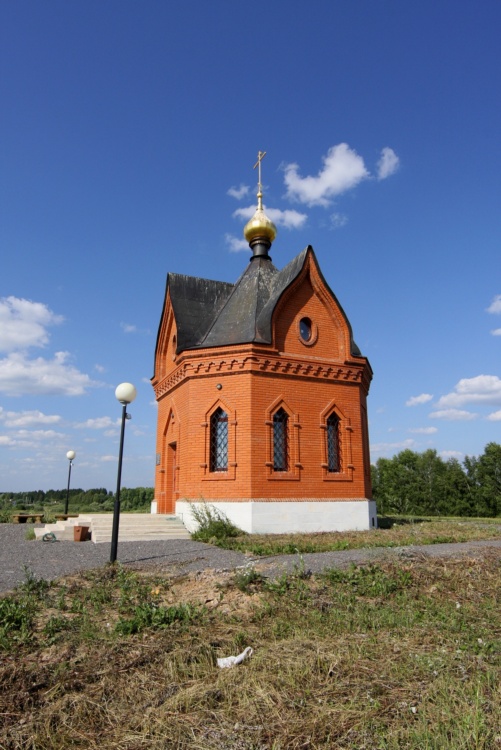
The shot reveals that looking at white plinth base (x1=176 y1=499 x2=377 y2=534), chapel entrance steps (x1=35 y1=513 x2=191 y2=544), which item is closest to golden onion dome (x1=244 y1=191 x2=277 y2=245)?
white plinth base (x1=176 y1=499 x2=377 y2=534)

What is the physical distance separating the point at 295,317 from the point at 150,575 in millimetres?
9799

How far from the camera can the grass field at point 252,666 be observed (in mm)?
3043

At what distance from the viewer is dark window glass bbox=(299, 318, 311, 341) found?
15555 mm

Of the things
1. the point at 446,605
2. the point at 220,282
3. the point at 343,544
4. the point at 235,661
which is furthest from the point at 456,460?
the point at 235,661

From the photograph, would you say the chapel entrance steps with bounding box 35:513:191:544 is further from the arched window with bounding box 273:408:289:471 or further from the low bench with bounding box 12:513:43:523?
the low bench with bounding box 12:513:43:523

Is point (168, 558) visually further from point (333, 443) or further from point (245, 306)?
point (245, 306)

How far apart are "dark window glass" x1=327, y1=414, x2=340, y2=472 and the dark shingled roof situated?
2377 millimetres

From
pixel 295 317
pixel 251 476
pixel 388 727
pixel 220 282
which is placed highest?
pixel 220 282

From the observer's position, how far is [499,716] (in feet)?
10.4

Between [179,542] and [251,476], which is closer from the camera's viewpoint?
[179,542]

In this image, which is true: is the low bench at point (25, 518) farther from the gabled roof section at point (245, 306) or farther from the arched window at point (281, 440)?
the arched window at point (281, 440)

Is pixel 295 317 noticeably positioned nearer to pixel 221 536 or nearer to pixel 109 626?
pixel 221 536

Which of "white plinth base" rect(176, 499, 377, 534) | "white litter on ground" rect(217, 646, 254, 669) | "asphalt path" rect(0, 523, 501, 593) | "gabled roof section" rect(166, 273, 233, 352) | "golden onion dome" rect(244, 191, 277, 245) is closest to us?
"white litter on ground" rect(217, 646, 254, 669)

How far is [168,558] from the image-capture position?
29.7 ft
